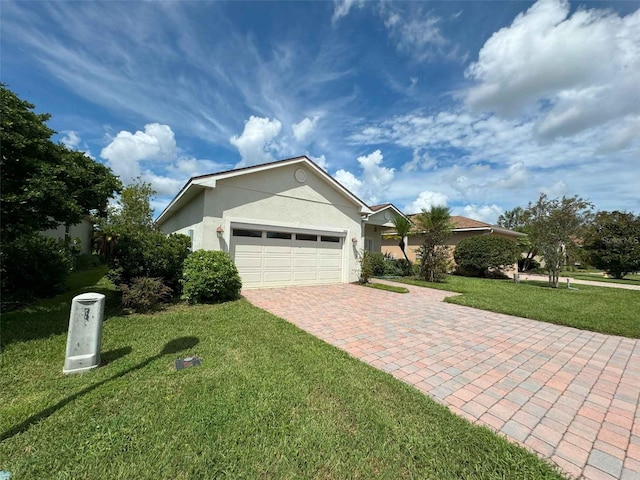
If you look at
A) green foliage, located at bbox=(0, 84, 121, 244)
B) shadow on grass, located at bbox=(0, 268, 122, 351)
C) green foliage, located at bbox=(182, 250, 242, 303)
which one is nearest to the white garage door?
green foliage, located at bbox=(182, 250, 242, 303)

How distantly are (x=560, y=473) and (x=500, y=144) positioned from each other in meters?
14.5

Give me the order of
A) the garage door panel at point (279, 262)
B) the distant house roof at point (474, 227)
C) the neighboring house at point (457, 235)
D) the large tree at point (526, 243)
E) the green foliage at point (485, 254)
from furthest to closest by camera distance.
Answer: the neighboring house at point (457, 235), the distant house roof at point (474, 227), the green foliage at point (485, 254), the large tree at point (526, 243), the garage door panel at point (279, 262)

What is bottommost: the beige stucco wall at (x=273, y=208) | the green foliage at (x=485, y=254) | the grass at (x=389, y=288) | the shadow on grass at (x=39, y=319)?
the shadow on grass at (x=39, y=319)

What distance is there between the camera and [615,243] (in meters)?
19.8

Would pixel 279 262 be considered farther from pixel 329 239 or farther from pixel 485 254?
pixel 485 254

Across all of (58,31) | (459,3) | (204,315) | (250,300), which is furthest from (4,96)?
(459,3)

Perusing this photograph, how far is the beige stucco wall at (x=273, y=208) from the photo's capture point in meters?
9.31

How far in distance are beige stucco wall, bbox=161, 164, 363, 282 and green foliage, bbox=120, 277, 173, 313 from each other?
2414 millimetres

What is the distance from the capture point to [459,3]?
297 inches

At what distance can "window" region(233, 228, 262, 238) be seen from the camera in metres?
9.91

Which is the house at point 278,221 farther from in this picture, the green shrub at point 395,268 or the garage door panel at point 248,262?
the green shrub at point 395,268

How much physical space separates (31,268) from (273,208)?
24.6ft

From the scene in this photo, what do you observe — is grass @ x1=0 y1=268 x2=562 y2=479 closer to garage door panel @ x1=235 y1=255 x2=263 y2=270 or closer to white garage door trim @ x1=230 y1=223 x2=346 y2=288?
garage door panel @ x1=235 y1=255 x2=263 y2=270

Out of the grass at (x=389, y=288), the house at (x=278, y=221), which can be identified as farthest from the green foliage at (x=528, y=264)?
the house at (x=278, y=221)
